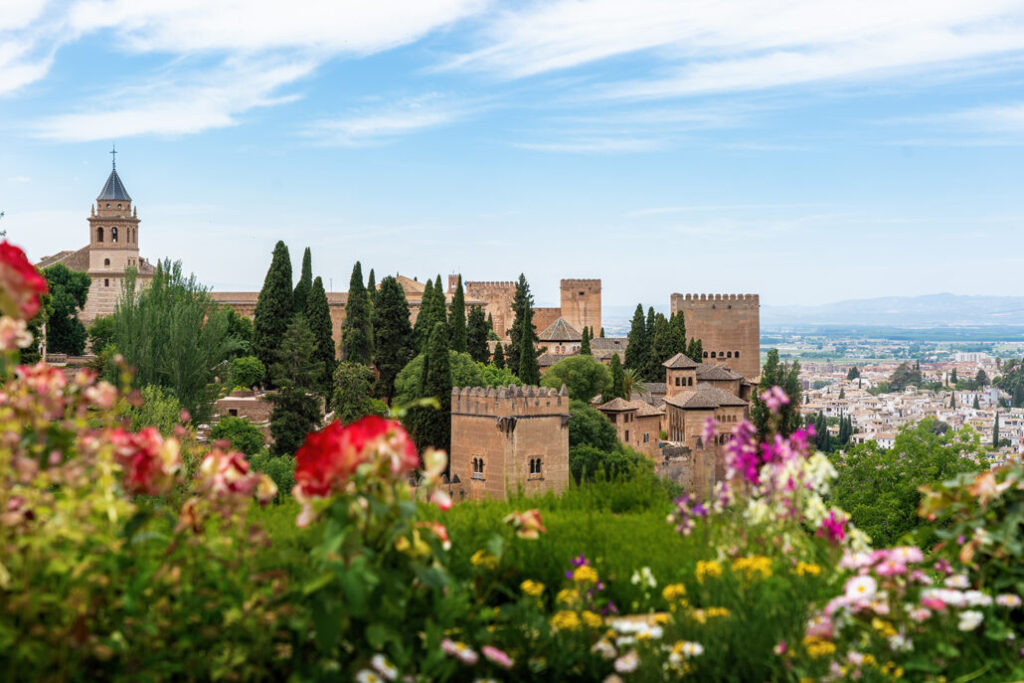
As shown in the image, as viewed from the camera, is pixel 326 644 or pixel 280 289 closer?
pixel 326 644

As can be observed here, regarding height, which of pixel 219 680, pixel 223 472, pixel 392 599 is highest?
pixel 223 472

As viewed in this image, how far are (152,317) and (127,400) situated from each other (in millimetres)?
27180

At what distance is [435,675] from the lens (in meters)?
3.66

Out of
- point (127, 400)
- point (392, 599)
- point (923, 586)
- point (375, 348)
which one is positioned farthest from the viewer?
point (375, 348)

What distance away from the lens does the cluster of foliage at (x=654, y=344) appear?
5250cm

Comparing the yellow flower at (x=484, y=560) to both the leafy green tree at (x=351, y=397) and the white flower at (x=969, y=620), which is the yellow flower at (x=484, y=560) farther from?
the leafy green tree at (x=351, y=397)

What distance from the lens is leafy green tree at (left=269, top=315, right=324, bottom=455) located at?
35.4 meters

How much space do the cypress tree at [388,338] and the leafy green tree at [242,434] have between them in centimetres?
1143

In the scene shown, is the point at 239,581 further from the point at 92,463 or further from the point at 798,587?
the point at 798,587

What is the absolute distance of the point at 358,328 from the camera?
47.8m

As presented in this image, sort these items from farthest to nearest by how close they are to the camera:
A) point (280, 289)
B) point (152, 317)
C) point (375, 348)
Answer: point (375, 348) → point (280, 289) → point (152, 317)

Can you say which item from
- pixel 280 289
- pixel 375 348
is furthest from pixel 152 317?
pixel 375 348

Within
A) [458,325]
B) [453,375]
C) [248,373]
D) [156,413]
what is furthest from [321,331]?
[156,413]

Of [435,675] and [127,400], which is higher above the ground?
[127,400]
